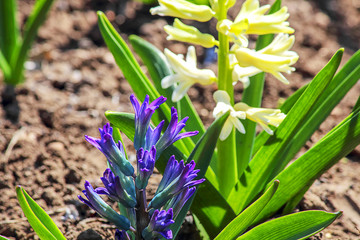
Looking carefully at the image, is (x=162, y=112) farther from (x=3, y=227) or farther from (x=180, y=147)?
(x=3, y=227)

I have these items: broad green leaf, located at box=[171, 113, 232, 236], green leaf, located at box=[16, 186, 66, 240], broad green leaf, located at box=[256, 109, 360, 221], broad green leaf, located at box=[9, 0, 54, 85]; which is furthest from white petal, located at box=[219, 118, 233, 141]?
broad green leaf, located at box=[9, 0, 54, 85]

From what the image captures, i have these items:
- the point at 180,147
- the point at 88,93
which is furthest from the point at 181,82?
the point at 88,93

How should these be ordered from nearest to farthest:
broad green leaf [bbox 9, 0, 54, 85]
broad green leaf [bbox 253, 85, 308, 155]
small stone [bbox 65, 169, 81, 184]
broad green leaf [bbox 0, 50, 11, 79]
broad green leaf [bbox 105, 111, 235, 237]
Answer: broad green leaf [bbox 105, 111, 235, 237], broad green leaf [bbox 253, 85, 308, 155], small stone [bbox 65, 169, 81, 184], broad green leaf [bbox 9, 0, 54, 85], broad green leaf [bbox 0, 50, 11, 79]

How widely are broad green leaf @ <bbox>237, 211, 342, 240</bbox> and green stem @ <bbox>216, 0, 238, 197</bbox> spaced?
14.3 inches

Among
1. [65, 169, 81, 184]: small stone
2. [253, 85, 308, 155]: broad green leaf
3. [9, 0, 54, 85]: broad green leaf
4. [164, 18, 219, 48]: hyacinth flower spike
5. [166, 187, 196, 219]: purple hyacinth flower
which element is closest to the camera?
[166, 187, 196, 219]: purple hyacinth flower

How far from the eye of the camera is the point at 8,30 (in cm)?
280

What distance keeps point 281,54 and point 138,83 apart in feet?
1.67

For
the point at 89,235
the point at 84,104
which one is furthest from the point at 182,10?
the point at 84,104

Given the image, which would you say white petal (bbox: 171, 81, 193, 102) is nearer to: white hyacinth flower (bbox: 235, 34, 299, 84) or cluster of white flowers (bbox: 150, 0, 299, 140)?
cluster of white flowers (bbox: 150, 0, 299, 140)

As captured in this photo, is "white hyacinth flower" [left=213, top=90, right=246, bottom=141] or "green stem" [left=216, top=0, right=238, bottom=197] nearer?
"white hyacinth flower" [left=213, top=90, right=246, bottom=141]

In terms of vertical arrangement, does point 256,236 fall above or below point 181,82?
below

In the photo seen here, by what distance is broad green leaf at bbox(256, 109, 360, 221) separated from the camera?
4.97 ft

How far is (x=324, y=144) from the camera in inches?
60.8

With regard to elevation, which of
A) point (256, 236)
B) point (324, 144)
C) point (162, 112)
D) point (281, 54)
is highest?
point (281, 54)
